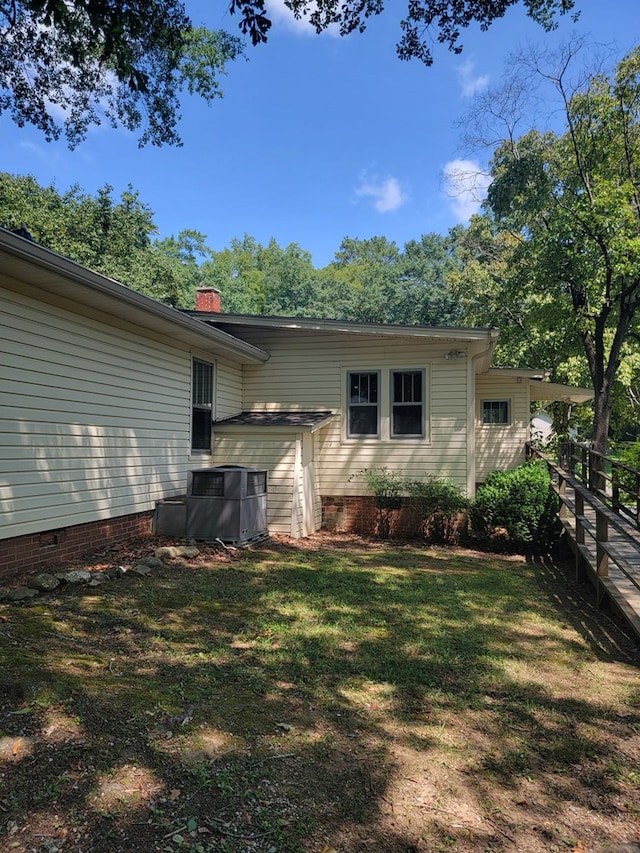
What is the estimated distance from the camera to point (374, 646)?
4191mm

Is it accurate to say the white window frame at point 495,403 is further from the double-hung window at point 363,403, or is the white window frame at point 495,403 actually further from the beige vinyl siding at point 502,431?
the double-hung window at point 363,403

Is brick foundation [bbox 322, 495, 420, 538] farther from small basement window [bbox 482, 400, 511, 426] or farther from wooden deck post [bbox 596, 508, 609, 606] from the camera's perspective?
small basement window [bbox 482, 400, 511, 426]

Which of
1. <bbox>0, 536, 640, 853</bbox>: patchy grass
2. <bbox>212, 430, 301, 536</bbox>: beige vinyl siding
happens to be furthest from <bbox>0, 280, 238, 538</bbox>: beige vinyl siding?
<bbox>0, 536, 640, 853</bbox>: patchy grass

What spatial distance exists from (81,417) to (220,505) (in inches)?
93.4

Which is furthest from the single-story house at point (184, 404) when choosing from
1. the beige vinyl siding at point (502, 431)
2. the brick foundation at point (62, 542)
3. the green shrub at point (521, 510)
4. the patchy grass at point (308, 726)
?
the patchy grass at point (308, 726)

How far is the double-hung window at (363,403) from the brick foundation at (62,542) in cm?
437

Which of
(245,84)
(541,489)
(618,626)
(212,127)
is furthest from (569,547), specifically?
(212,127)

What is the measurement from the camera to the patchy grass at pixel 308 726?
6.71 ft

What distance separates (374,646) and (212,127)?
48.3 feet

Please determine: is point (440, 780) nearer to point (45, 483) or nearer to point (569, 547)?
point (45, 483)

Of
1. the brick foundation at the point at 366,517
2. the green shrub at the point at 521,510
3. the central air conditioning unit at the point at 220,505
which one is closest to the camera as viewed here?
the central air conditioning unit at the point at 220,505

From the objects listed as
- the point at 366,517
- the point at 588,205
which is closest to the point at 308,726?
the point at 366,517

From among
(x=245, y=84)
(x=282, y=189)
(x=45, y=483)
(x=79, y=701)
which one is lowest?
(x=79, y=701)

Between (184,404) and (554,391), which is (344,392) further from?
(554,391)
